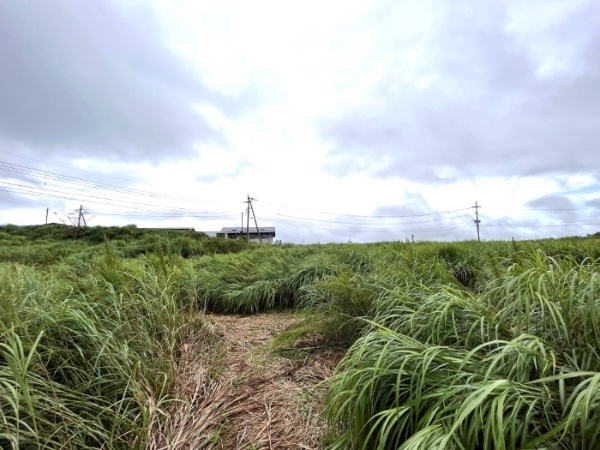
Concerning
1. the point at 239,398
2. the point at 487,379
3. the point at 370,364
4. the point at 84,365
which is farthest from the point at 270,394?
the point at 487,379

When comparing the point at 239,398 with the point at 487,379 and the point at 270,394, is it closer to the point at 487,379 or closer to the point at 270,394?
the point at 270,394

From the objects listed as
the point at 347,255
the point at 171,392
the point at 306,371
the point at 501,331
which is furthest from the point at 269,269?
the point at 501,331

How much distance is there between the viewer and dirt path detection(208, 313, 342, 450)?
5.29 ft

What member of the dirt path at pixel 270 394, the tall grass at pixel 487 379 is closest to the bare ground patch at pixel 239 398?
the dirt path at pixel 270 394

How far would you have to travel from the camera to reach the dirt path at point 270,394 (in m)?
1.61

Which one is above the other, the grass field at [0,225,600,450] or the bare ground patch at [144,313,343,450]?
the grass field at [0,225,600,450]

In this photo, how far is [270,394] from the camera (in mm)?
2006

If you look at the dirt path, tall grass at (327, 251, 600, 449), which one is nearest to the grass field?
tall grass at (327, 251, 600, 449)

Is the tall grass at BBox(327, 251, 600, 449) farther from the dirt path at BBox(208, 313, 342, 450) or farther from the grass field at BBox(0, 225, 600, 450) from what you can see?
the dirt path at BBox(208, 313, 342, 450)

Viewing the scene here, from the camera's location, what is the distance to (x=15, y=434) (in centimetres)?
117

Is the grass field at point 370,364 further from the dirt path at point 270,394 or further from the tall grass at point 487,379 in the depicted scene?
the dirt path at point 270,394

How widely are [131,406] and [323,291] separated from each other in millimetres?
1931

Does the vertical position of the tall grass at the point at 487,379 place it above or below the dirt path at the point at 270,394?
above

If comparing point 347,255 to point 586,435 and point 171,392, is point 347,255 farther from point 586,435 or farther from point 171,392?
point 586,435
